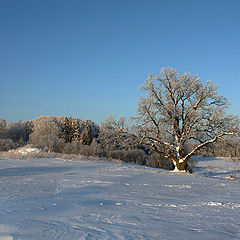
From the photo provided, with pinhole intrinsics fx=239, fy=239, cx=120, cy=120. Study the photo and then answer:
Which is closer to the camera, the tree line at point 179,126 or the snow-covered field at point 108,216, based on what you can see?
the snow-covered field at point 108,216

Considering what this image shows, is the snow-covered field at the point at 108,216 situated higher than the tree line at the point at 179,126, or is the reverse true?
the tree line at the point at 179,126

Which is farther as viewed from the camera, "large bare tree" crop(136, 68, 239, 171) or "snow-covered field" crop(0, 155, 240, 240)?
"large bare tree" crop(136, 68, 239, 171)

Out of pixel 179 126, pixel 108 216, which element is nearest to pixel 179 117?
pixel 179 126

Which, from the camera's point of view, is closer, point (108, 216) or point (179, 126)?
point (108, 216)

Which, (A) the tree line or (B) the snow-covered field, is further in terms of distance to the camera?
(A) the tree line

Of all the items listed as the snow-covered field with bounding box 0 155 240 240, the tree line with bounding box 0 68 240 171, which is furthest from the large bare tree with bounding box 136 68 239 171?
the snow-covered field with bounding box 0 155 240 240

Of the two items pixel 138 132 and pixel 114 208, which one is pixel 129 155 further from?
pixel 114 208

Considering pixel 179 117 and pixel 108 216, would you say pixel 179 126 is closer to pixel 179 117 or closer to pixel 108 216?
pixel 179 117

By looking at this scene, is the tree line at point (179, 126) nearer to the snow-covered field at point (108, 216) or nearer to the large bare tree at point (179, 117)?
the large bare tree at point (179, 117)

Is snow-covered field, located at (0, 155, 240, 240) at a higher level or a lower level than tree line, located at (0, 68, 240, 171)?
lower

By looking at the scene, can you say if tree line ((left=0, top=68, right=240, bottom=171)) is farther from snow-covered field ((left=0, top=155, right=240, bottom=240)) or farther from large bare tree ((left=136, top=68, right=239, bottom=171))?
snow-covered field ((left=0, top=155, right=240, bottom=240))

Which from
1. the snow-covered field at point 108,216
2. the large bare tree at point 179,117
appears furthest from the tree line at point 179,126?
the snow-covered field at point 108,216

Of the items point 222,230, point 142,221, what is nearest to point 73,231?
point 142,221

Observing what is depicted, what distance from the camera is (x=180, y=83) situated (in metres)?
16.1
